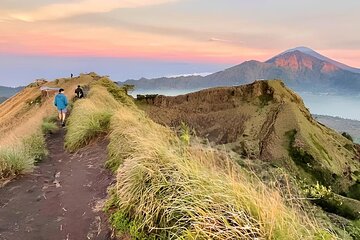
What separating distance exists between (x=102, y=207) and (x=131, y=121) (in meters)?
5.05

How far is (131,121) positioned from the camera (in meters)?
12.5

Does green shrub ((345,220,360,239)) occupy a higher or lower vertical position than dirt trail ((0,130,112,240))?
lower

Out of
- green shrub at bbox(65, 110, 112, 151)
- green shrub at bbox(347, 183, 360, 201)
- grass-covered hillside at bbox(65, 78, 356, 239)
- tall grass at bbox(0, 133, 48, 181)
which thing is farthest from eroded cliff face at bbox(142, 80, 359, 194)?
grass-covered hillside at bbox(65, 78, 356, 239)

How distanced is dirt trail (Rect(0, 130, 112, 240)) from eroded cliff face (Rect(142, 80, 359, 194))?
4941cm

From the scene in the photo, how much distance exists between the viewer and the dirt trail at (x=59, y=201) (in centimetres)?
688

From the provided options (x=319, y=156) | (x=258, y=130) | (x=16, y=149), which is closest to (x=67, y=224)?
(x=16, y=149)

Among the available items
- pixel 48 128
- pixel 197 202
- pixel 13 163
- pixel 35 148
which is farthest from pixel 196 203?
pixel 48 128

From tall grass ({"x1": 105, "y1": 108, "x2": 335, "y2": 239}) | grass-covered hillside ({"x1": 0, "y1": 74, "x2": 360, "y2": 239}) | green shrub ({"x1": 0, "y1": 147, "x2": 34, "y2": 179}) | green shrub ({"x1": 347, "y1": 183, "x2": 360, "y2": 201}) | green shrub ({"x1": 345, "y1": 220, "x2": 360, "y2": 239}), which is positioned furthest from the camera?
green shrub ({"x1": 347, "y1": 183, "x2": 360, "y2": 201})

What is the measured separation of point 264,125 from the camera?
73.1 metres

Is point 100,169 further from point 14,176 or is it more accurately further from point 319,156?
point 319,156

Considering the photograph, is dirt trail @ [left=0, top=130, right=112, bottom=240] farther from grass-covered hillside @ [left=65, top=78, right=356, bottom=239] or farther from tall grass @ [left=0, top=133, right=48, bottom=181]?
grass-covered hillside @ [left=65, top=78, right=356, bottom=239]

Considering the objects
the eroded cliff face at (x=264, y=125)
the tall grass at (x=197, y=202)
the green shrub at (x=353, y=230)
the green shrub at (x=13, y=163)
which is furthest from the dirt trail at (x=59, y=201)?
the eroded cliff face at (x=264, y=125)

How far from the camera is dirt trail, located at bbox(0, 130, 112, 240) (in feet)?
22.6

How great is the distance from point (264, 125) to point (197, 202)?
228 feet
